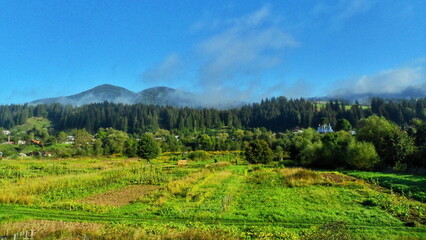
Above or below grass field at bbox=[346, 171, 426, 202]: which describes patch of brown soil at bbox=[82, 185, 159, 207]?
above

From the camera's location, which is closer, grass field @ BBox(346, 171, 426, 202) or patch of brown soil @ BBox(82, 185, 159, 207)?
patch of brown soil @ BBox(82, 185, 159, 207)

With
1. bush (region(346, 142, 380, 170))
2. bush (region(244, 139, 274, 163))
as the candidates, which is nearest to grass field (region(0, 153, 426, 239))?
bush (region(346, 142, 380, 170))

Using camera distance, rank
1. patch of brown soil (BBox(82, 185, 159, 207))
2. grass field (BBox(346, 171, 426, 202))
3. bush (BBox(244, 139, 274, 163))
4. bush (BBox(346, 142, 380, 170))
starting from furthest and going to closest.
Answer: bush (BBox(244, 139, 274, 163)), bush (BBox(346, 142, 380, 170)), grass field (BBox(346, 171, 426, 202)), patch of brown soil (BBox(82, 185, 159, 207))

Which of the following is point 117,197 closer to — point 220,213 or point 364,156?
point 220,213

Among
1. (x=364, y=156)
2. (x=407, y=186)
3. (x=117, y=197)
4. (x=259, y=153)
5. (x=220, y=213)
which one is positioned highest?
(x=220, y=213)

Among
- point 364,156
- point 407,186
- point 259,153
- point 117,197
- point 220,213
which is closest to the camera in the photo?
point 220,213

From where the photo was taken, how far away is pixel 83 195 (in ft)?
89.4

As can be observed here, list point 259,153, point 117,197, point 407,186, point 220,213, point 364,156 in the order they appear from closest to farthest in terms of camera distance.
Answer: point 220,213 < point 117,197 < point 407,186 < point 364,156 < point 259,153

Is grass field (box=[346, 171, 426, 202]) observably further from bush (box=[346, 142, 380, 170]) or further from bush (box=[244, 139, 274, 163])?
bush (box=[244, 139, 274, 163])

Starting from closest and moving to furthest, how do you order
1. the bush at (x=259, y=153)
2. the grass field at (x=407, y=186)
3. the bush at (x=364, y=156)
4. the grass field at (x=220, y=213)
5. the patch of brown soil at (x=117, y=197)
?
1. the grass field at (x=220, y=213)
2. the patch of brown soil at (x=117, y=197)
3. the grass field at (x=407, y=186)
4. the bush at (x=364, y=156)
5. the bush at (x=259, y=153)

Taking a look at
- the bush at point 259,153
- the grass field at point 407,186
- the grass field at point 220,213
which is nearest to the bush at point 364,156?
the grass field at point 407,186

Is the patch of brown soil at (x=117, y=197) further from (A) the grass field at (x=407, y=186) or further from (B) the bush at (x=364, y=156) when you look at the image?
(B) the bush at (x=364, y=156)

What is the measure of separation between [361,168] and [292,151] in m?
26.4

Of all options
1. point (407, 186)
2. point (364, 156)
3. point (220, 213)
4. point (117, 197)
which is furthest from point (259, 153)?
point (220, 213)
